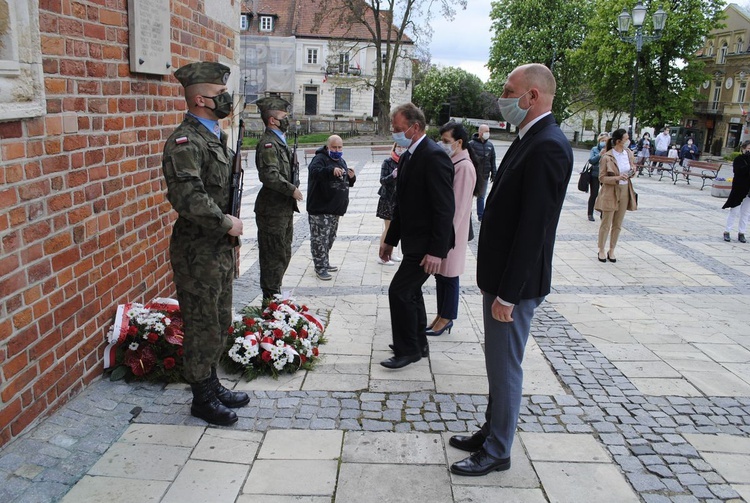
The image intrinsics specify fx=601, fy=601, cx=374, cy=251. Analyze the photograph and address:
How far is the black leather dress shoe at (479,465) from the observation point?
3.17 metres

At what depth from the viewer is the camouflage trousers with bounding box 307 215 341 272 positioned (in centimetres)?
725

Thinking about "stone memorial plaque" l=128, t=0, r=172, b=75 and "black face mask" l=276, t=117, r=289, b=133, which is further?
"black face mask" l=276, t=117, r=289, b=133

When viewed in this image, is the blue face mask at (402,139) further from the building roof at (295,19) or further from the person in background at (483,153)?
the building roof at (295,19)

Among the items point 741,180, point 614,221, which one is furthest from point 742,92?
point 614,221

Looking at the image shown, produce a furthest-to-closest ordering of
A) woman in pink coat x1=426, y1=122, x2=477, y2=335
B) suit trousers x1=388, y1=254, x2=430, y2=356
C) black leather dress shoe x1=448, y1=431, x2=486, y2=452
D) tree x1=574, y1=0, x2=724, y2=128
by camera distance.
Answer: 1. tree x1=574, y1=0, x2=724, y2=128
2. woman in pink coat x1=426, y1=122, x2=477, y2=335
3. suit trousers x1=388, y1=254, x2=430, y2=356
4. black leather dress shoe x1=448, y1=431, x2=486, y2=452

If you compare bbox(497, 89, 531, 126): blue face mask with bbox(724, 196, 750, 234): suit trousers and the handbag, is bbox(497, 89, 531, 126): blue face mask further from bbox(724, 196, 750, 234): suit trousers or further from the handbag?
the handbag

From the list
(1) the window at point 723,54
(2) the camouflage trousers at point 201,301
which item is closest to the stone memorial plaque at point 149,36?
(2) the camouflage trousers at point 201,301

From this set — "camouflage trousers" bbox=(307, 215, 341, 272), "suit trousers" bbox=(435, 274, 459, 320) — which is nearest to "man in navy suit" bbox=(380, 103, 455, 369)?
"suit trousers" bbox=(435, 274, 459, 320)

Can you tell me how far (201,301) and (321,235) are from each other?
3813 millimetres

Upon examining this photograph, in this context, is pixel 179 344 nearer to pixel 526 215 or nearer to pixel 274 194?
pixel 274 194

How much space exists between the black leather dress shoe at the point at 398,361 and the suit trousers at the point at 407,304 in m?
0.03

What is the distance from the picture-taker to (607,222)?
859 cm

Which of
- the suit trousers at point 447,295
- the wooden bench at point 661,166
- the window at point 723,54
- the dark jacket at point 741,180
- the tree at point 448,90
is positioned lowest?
the suit trousers at point 447,295

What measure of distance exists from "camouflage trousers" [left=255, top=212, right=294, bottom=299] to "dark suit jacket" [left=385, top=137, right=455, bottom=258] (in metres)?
1.35
